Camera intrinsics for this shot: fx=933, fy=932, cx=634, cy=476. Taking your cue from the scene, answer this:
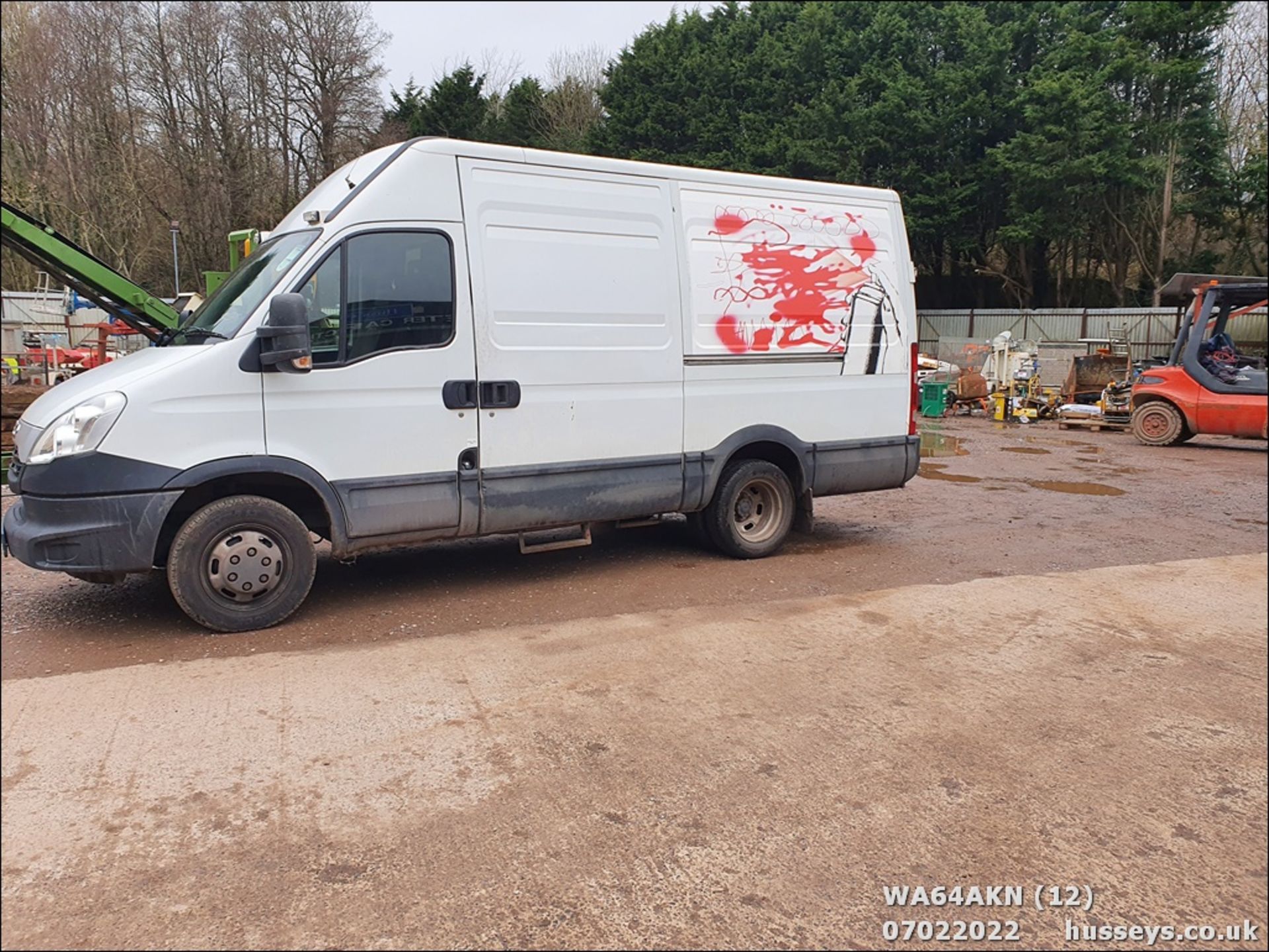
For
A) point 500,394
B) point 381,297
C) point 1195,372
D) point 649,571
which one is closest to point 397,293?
point 381,297

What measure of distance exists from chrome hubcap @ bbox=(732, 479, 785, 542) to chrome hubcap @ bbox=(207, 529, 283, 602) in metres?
3.48

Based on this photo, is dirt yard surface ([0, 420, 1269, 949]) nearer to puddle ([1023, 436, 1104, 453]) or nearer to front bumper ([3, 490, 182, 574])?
front bumper ([3, 490, 182, 574])

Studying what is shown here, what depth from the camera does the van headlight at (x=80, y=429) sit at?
4.80 meters

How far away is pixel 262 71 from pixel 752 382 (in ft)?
13.0

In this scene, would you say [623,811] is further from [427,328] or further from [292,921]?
[427,328]

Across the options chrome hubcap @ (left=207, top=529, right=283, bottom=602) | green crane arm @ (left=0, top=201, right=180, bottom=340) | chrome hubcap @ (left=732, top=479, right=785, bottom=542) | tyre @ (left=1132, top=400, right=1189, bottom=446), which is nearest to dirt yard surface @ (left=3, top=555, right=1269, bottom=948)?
chrome hubcap @ (left=207, top=529, right=283, bottom=602)

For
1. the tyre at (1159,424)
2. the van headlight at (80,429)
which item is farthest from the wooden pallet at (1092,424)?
the van headlight at (80,429)

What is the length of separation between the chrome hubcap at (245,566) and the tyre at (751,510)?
3186mm

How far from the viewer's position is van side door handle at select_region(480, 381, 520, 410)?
19.2 ft

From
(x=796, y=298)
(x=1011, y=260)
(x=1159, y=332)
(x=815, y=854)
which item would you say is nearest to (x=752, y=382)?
(x=796, y=298)

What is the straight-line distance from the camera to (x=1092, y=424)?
1862cm

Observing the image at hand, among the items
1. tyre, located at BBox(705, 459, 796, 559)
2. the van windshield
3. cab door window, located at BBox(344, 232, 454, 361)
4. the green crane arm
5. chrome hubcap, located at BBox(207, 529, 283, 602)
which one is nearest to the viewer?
chrome hubcap, located at BBox(207, 529, 283, 602)

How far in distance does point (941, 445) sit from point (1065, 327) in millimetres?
16532

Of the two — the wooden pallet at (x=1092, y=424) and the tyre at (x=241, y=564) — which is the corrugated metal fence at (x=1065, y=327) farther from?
the tyre at (x=241, y=564)
